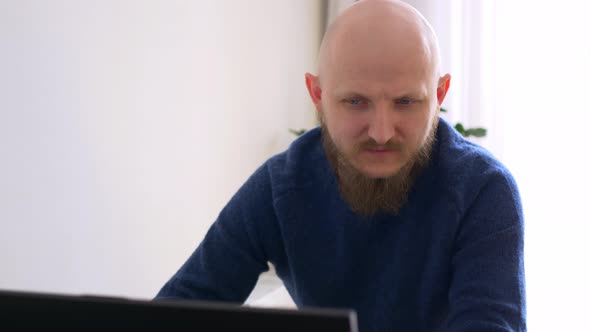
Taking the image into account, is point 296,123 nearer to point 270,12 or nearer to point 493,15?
point 270,12

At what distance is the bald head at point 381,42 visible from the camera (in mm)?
1071

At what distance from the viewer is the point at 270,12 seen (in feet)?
9.37

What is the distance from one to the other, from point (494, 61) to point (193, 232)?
147 cm

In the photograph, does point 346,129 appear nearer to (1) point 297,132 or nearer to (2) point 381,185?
(2) point 381,185

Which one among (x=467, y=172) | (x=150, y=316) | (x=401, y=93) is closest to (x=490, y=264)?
(x=467, y=172)

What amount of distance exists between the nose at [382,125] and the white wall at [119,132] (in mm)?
793

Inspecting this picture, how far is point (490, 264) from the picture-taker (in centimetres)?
103

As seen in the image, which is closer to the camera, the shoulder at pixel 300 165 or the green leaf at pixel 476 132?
the shoulder at pixel 300 165

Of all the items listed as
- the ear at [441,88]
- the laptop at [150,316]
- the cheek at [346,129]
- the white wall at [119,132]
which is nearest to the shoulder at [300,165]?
the cheek at [346,129]

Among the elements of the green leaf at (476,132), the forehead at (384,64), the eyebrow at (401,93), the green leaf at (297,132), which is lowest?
the green leaf at (297,132)

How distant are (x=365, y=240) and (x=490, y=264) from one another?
10.4 inches

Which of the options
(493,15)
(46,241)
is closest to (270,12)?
(493,15)

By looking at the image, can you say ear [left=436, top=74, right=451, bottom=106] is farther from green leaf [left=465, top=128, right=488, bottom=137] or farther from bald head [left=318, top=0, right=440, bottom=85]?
green leaf [left=465, top=128, right=488, bottom=137]

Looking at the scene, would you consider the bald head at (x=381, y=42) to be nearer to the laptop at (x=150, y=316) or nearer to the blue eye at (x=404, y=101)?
the blue eye at (x=404, y=101)
